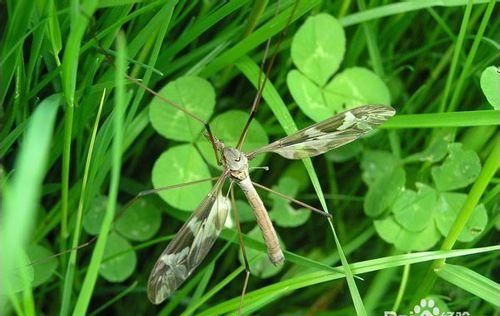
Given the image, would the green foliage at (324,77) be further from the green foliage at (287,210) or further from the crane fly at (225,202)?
the green foliage at (287,210)

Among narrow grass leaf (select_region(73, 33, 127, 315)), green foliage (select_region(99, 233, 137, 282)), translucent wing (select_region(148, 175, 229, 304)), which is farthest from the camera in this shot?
green foliage (select_region(99, 233, 137, 282))

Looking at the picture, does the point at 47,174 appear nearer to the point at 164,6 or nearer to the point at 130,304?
the point at 130,304

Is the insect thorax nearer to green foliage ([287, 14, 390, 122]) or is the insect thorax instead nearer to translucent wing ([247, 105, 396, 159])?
translucent wing ([247, 105, 396, 159])

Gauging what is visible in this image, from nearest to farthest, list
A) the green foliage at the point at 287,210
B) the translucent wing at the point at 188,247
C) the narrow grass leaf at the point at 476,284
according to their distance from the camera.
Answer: the narrow grass leaf at the point at 476,284
the translucent wing at the point at 188,247
the green foliage at the point at 287,210

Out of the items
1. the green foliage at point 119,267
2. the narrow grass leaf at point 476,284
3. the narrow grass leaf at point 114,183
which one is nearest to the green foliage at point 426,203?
the narrow grass leaf at point 476,284

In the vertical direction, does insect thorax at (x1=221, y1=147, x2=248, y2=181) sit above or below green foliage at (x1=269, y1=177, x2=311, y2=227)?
above

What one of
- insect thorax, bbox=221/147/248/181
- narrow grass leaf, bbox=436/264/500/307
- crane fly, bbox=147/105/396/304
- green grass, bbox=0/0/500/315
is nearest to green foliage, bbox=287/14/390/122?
green grass, bbox=0/0/500/315
